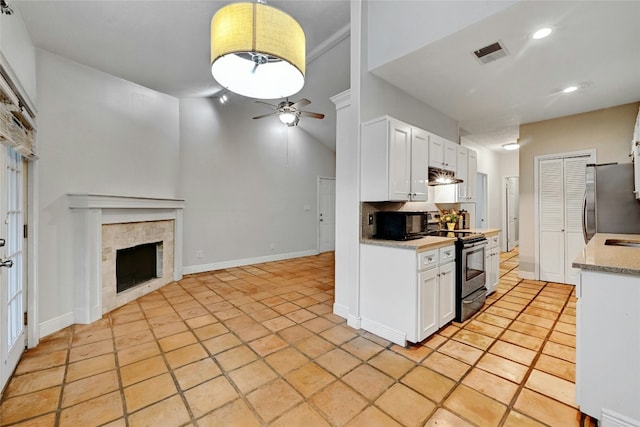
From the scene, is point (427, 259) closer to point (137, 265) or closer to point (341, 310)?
point (341, 310)

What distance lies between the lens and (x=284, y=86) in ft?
6.43

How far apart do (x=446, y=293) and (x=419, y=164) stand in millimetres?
1361

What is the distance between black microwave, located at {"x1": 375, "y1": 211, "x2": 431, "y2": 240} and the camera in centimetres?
265

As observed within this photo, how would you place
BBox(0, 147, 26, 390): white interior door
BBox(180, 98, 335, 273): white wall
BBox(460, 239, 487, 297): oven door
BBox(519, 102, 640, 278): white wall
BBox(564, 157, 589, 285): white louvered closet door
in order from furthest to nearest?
BBox(180, 98, 335, 273): white wall → BBox(564, 157, 589, 285): white louvered closet door → BBox(519, 102, 640, 278): white wall → BBox(460, 239, 487, 297): oven door → BBox(0, 147, 26, 390): white interior door

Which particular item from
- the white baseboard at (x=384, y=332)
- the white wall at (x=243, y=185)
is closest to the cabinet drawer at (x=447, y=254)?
the white baseboard at (x=384, y=332)

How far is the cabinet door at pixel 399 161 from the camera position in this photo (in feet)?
8.52

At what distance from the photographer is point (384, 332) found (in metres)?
2.53

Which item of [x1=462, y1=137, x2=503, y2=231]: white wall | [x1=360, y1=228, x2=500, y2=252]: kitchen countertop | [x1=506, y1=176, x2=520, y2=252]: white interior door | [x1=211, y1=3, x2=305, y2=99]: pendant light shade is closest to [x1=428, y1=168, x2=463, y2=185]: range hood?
[x1=360, y1=228, x2=500, y2=252]: kitchen countertop

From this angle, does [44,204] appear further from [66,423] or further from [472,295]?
[472,295]

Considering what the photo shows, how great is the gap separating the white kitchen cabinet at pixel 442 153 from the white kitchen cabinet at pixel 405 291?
1.07 m

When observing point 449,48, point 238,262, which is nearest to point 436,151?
point 449,48

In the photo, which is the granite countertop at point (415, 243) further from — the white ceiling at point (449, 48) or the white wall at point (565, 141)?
the white wall at point (565, 141)

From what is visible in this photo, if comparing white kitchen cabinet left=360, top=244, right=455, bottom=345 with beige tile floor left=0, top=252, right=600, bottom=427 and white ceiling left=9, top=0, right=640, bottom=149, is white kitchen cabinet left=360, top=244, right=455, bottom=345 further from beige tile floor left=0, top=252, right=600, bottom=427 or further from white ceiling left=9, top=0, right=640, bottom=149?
white ceiling left=9, top=0, right=640, bottom=149

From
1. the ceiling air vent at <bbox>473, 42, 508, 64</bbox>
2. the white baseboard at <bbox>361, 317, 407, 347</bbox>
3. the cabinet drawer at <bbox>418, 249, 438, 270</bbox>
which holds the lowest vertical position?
the white baseboard at <bbox>361, 317, 407, 347</bbox>
